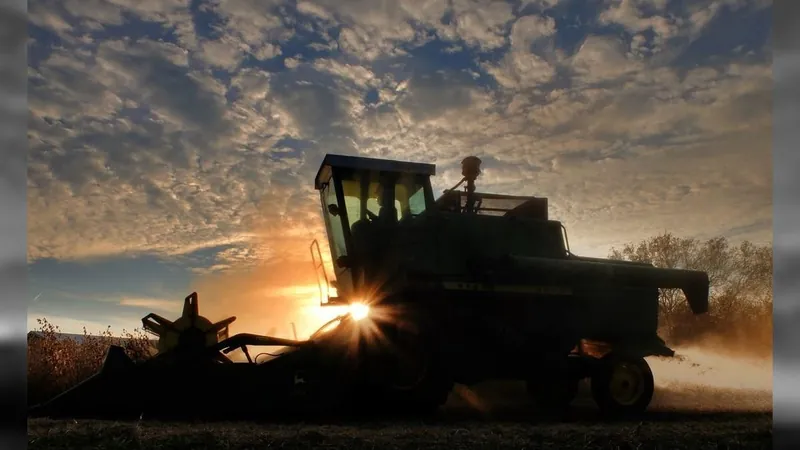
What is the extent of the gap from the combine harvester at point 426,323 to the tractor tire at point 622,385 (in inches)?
0.8

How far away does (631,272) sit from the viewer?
9070mm

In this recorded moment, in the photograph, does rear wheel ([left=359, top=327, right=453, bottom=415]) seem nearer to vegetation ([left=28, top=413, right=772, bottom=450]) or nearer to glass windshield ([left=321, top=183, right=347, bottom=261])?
glass windshield ([left=321, top=183, right=347, bottom=261])

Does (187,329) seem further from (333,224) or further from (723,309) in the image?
(723,309)

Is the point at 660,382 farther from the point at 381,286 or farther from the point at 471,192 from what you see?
the point at 381,286

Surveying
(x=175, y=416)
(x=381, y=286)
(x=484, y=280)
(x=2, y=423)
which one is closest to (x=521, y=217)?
(x=484, y=280)

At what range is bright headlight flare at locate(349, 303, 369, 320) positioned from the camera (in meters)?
8.24

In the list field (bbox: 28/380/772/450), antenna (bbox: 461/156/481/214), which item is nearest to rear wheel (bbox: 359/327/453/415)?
field (bbox: 28/380/772/450)

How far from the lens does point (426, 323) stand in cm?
808

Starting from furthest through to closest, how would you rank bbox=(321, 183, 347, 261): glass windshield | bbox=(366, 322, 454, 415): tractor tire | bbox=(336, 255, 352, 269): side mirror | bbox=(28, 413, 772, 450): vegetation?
bbox=(321, 183, 347, 261): glass windshield, bbox=(336, 255, 352, 269): side mirror, bbox=(366, 322, 454, 415): tractor tire, bbox=(28, 413, 772, 450): vegetation

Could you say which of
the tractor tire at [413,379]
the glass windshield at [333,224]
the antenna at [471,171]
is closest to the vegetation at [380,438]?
the tractor tire at [413,379]

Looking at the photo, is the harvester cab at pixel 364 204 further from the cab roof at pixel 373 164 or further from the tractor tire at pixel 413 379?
the tractor tire at pixel 413 379

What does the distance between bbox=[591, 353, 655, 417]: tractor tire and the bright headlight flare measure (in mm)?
3512

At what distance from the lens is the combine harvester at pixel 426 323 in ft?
23.7

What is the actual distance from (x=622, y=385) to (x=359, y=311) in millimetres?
4114
